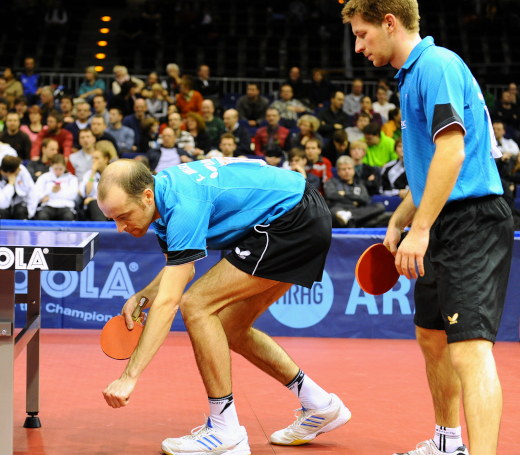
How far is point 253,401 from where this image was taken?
15.4ft

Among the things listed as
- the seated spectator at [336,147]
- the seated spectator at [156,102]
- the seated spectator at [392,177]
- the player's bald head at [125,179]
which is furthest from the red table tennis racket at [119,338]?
the seated spectator at [156,102]

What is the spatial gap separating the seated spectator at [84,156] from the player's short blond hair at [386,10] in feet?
24.6

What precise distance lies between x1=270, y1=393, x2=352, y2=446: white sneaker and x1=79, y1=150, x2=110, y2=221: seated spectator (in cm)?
565

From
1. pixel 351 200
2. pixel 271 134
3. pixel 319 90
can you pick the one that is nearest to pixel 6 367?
pixel 351 200

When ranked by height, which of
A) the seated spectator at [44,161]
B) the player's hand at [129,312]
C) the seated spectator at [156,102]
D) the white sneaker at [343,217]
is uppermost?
the seated spectator at [156,102]

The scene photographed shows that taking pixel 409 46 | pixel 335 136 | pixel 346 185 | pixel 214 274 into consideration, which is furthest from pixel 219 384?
pixel 335 136

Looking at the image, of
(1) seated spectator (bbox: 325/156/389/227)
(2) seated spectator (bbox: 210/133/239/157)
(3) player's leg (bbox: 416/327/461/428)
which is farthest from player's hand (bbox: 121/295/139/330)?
(2) seated spectator (bbox: 210/133/239/157)

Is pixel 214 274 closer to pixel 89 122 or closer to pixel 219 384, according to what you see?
pixel 219 384

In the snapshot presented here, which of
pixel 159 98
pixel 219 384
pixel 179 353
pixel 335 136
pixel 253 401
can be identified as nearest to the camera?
pixel 219 384

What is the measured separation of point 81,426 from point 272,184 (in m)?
1.54

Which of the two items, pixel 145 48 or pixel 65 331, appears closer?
pixel 65 331

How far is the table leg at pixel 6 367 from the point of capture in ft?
10.3

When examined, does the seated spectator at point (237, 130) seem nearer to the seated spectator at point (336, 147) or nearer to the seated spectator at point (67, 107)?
the seated spectator at point (336, 147)

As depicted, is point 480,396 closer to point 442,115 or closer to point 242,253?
point 442,115
